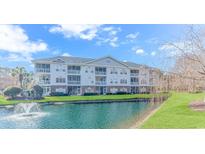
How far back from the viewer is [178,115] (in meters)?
6.86

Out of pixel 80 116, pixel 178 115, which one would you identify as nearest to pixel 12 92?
pixel 80 116

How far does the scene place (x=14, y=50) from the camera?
692 cm

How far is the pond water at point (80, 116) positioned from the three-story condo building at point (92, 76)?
260mm

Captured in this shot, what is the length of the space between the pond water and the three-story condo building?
0.85 feet

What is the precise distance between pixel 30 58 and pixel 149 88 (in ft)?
7.34

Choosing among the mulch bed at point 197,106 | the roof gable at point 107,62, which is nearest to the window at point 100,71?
the roof gable at point 107,62

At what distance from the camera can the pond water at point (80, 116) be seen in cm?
692

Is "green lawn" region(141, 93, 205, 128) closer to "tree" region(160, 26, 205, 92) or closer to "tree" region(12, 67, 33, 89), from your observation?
"tree" region(160, 26, 205, 92)

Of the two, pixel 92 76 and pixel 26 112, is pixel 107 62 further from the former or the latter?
pixel 26 112

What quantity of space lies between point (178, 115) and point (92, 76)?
1.69m

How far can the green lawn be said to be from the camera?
6.78 m

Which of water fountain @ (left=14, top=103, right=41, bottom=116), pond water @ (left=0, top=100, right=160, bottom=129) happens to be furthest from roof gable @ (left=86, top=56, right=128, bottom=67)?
water fountain @ (left=14, top=103, right=41, bottom=116)
